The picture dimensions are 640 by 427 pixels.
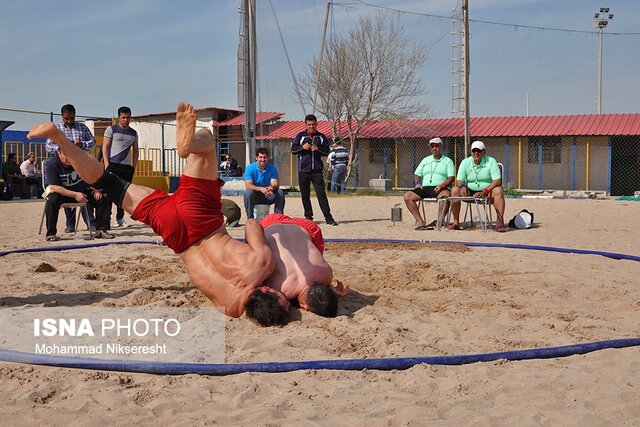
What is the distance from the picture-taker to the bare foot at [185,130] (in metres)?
5.04

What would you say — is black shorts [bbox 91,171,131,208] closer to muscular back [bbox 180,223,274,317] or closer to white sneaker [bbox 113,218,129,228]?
muscular back [bbox 180,223,274,317]

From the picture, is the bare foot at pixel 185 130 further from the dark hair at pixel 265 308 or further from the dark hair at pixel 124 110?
the dark hair at pixel 124 110

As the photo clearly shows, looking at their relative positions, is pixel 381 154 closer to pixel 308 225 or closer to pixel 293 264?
pixel 308 225

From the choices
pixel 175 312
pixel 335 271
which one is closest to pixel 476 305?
pixel 335 271

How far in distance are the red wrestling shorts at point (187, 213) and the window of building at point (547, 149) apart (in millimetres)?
23625

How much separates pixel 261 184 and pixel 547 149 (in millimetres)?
18411

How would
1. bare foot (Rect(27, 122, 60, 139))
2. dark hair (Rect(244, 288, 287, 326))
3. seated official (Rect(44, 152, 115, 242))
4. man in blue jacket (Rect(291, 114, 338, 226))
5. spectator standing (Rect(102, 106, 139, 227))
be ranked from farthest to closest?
man in blue jacket (Rect(291, 114, 338, 226)) → spectator standing (Rect(102, 106, 139, 227)) → seated official (Rect(44, 152, 115, 242)) → bare foot (Rect(27, 122, 60, 139)) → dark hair (Rect(244, 288, 287, 326))

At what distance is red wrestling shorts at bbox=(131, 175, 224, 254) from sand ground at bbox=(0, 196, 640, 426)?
2.06 feet

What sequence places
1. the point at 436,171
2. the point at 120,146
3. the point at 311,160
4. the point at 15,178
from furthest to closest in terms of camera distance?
the point at 15,178 < the point at 311,160 < the point at 436,171 < the point at 120,146

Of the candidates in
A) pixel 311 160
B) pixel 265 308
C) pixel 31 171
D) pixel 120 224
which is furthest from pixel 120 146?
pixel 31 171

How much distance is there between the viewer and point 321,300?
4.98m

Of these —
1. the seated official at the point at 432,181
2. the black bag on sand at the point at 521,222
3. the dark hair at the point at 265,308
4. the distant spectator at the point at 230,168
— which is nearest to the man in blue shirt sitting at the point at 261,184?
the seated official at the point at 432,181

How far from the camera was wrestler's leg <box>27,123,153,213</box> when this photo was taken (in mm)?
5441

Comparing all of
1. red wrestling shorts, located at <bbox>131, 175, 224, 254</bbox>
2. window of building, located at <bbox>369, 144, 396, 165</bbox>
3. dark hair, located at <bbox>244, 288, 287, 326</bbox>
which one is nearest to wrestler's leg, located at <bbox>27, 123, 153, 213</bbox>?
red wrestling shorts, located at <bbox>131, 175, 224, 254</bbox>
